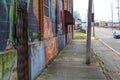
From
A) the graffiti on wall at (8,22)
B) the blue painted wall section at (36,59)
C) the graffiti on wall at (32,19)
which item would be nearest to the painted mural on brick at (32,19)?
the graffiti on wall at (32,19)

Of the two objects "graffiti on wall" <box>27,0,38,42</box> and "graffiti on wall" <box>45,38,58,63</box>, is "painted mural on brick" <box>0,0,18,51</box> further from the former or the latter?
"graffiti on wall" <box>45,38,58,63</box>

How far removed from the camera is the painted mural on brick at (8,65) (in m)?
8.20

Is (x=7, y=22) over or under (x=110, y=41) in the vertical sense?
over

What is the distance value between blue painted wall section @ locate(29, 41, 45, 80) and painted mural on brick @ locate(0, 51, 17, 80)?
95.3 inches

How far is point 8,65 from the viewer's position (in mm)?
8805

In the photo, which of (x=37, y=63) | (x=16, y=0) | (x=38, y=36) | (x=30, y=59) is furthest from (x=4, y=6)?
(x=38, y=36)

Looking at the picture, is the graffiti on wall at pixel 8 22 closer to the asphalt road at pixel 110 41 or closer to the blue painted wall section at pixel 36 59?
the blue painted wall section at pixel 36 59

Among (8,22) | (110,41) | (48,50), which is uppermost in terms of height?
(8,22)

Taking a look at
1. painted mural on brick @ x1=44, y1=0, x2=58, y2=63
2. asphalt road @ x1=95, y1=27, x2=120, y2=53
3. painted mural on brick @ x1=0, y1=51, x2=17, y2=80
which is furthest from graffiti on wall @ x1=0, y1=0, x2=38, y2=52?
asphalt road @ x1=95, y1=27, x2=120, y2=53

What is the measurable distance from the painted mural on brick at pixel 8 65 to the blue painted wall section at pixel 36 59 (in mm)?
2420

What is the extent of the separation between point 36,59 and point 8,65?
A: 4385 millimetres

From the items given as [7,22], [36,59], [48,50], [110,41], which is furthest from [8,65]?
[110,41]

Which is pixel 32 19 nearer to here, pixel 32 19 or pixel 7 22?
pixel 32 19

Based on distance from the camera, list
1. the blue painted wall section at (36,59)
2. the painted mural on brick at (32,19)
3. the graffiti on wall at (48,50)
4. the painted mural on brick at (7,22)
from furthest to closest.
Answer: the graffiti on wall at (48,50) → the painted mural on brick at (32,19) → the blue painted wall section at (36,59) → the painted mural on brick at (7,22)
